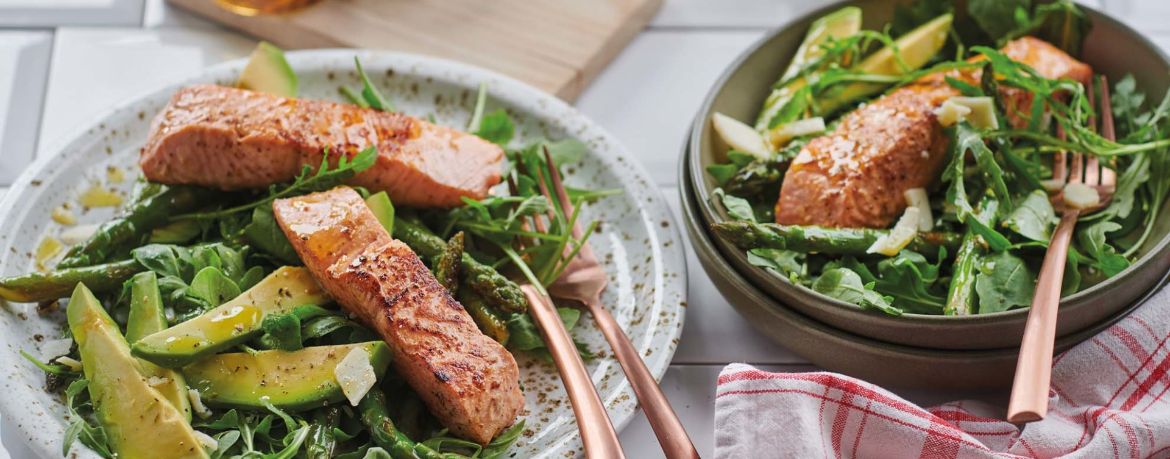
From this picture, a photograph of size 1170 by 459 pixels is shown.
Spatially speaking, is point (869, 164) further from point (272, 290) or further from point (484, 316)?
point (272, 290)

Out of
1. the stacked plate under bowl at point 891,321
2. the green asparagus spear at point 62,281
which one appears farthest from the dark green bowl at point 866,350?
the green asparagus spear at point 62,281

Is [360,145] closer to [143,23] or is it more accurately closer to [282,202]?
[282,202]

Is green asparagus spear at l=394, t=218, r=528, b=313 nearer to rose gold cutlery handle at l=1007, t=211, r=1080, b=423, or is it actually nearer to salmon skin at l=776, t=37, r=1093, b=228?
salmon skin at l=776, t=37, r=1093, b=228

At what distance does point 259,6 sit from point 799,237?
2.34m

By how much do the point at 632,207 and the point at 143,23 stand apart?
2.17 m

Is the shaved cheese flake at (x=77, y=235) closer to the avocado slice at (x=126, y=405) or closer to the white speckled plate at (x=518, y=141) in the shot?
the white speckled plate at (x=518, y=141)

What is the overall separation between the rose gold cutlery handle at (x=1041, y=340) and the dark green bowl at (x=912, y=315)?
0.05m

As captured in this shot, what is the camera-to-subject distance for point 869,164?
10.2ft

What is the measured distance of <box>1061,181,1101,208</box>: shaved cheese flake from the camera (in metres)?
3.06

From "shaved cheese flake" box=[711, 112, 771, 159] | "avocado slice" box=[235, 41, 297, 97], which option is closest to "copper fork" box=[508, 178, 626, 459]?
"shaved cheese flake" box=[711, 112, 771, 159]

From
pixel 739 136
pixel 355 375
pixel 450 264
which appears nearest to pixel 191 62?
pixel 450 264

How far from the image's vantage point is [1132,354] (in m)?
2.79

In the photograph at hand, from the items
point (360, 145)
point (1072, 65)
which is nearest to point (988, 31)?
point (1072, 65)

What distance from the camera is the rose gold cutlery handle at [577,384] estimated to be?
102 inches
